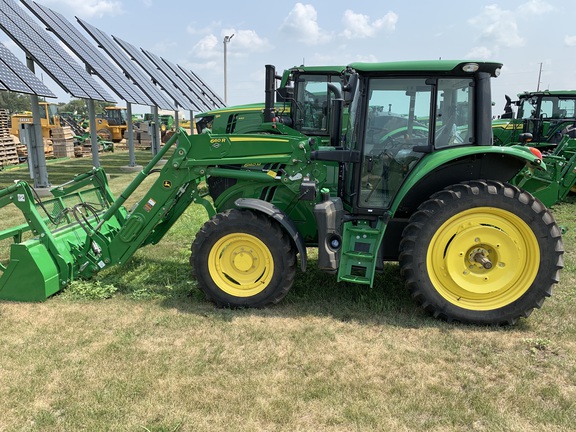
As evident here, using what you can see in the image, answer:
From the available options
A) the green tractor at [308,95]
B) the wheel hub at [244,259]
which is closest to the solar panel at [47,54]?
the green tractor at [308,95]

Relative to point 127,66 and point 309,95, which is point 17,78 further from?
point 127,66

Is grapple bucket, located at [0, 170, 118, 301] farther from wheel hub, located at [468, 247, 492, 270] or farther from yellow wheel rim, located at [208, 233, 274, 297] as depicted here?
wheel hub, located at [468, 247, 492, 270]

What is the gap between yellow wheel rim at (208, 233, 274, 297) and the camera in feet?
14.1

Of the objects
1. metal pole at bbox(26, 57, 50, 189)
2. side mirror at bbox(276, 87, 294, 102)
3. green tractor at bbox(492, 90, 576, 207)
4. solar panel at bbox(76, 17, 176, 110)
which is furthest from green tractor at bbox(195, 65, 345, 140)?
solar panel at bbox(76, 17, 176, 110)

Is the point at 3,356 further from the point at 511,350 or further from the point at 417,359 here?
the point at 511,350

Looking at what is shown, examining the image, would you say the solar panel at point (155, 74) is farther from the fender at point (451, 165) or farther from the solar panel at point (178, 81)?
the fender at point (451, 165)

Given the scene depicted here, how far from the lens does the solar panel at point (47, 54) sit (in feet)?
33.0

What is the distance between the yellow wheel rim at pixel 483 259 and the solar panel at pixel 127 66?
14.5 m

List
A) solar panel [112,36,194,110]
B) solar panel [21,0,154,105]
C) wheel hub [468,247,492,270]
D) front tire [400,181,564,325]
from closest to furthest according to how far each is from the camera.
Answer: front tire [400,181,564,325] → wheel hub [468,247,492,270] → solar panel [21,0,154,105] → solar panel [112,36,194,110]

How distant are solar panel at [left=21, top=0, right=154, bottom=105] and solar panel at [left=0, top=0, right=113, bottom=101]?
1.73ft

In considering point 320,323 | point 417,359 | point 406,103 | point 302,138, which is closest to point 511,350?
point 417,359

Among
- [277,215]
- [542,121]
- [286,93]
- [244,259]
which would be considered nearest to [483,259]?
[277,215]

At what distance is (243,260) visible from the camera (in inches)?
171

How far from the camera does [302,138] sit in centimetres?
445
